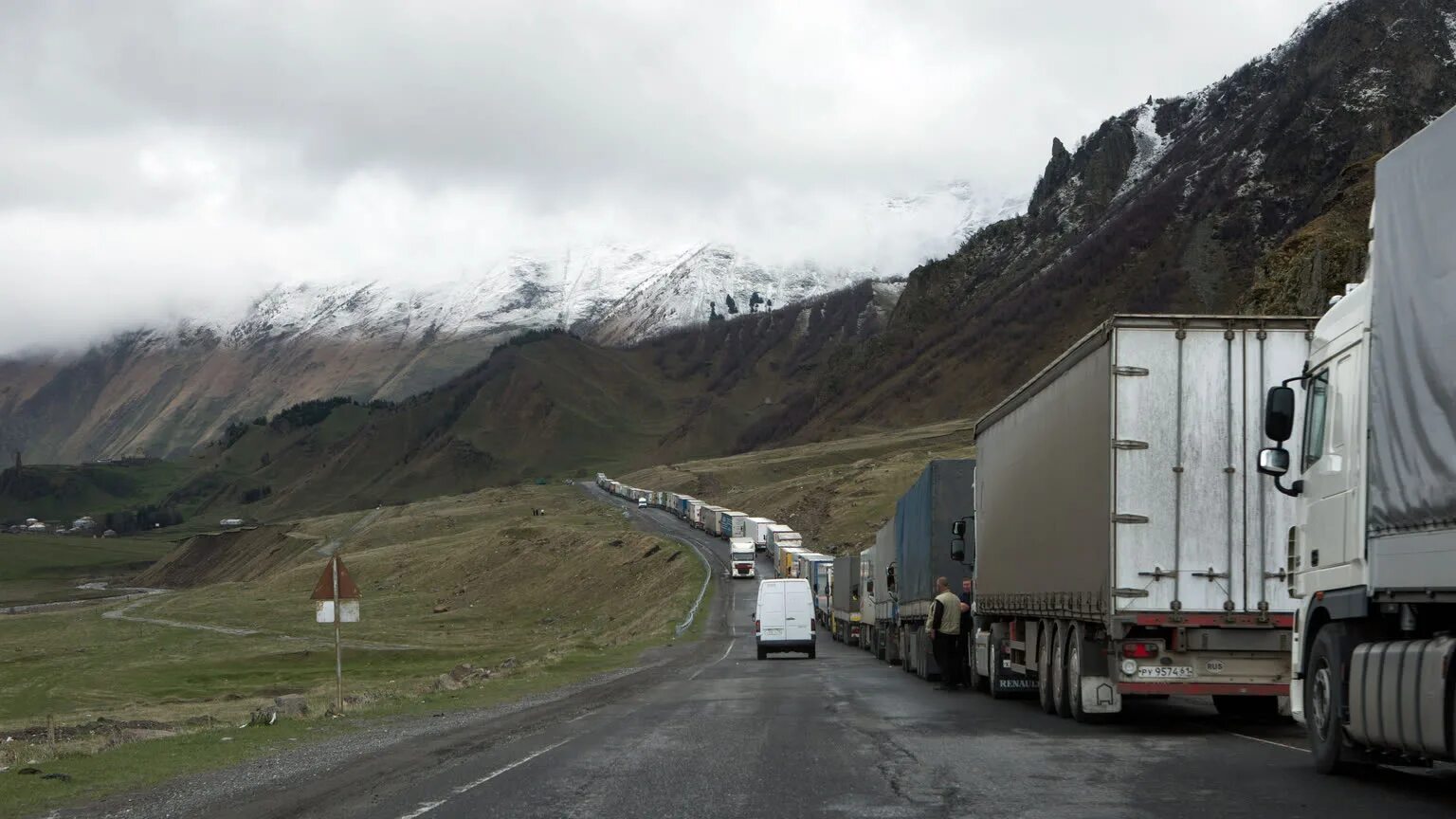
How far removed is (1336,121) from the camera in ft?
529

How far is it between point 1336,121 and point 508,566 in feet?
344

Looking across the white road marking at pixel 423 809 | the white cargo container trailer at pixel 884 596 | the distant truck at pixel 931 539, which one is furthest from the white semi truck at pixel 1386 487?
the white cargo container trailer at pixel 884 596

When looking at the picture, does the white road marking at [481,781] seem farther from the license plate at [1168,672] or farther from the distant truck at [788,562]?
the distant truck at [788,562]

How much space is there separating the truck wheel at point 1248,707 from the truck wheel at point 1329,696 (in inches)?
269

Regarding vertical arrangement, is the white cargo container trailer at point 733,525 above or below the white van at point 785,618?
above

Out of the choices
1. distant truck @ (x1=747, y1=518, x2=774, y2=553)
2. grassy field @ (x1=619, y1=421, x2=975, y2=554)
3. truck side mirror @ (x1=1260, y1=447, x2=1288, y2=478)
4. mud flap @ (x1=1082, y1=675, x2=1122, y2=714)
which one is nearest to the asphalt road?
mud flap @ (x1=1082, y1=675, x2=1122, y2=714)

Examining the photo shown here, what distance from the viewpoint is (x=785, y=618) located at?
44938mm

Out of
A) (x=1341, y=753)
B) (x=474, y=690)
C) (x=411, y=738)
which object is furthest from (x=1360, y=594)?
(x=474, y=690)

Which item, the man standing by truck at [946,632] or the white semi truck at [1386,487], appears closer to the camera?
the white semi truck at [1386,487]

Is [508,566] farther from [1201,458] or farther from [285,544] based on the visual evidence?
[1201,458]

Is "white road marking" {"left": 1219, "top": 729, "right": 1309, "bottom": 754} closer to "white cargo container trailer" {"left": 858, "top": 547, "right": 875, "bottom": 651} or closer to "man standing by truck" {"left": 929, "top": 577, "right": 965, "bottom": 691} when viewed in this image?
"man standing by truck" {"left": 929, "top": 577, "right": 965, "bottom": 691}

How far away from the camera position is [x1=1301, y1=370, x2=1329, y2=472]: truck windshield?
13234 millimetres

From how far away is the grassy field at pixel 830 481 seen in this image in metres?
107

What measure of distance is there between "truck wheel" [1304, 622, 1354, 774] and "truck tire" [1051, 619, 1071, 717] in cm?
623
